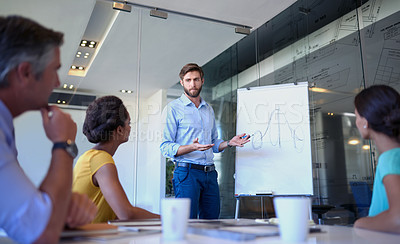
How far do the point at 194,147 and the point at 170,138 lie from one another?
1.13 feet

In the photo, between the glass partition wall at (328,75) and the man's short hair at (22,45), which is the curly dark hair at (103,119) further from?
the glass partition wall at (328,75)

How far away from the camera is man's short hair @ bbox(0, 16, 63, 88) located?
73 centimetres

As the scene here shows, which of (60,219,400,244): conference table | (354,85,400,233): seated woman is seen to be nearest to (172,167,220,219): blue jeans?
(354,85,400,233): seated woman

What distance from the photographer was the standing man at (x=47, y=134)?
2.11 ft

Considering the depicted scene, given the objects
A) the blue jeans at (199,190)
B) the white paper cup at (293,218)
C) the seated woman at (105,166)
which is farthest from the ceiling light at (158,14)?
the white paper cup at (293,218)

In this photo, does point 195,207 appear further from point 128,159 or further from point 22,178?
point 22,178

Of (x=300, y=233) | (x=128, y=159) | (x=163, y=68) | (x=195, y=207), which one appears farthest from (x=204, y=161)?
(x=300, y=233)

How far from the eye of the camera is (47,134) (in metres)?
0.81

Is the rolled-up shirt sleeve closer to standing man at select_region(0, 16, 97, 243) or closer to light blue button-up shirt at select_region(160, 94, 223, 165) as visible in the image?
light blue button-up shirt at select_region(160, 94, 223, 165)

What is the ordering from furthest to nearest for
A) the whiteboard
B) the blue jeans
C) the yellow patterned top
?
the whiteboard < the blue jeans < the yellow patterned top

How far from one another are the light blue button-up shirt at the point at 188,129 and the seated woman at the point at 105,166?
1.13 meters

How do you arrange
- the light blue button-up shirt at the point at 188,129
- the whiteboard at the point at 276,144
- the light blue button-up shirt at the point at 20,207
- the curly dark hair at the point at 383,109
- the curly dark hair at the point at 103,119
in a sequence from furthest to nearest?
the whiteboard at the point at 276,144 → the light blue button-up shirt at the point at 188,129 → the curly dark hair at the point at 103,119 → the curly dark hair at the point at 383,109 → the light blue button-up shirt at the point at 20,207

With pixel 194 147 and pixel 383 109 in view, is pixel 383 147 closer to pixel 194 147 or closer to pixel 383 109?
pixel 383 109

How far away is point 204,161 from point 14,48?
80.4 inches
